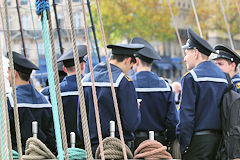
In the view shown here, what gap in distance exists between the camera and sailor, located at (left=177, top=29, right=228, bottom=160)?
12.7ft

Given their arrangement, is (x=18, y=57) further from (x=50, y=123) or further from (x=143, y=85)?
(x=143, y=85)

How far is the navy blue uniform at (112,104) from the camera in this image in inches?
151

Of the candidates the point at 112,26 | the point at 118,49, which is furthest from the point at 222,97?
the point at 112,26

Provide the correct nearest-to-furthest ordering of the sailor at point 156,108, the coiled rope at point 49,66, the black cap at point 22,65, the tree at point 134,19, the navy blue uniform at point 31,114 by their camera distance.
Result: the coiled rope at point 49,66 < the navy blue uniform at point 31,114 < the black cap at point 22,65 < the sailor at point 156,108 < the tree at point 134,19

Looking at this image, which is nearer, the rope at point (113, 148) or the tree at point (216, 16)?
the rope at point (113, 148)

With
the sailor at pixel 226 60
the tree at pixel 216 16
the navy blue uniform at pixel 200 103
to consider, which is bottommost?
the navy blue uniform at pixel 200 103

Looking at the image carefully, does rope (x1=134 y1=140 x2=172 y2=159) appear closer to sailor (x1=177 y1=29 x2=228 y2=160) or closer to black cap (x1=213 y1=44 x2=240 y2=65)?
sailor (x1=177 y1=29 x2=228 y2=160)

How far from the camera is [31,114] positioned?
13.4 feet

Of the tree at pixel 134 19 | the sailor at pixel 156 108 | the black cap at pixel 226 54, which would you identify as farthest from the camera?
the tree at pixel 134 19

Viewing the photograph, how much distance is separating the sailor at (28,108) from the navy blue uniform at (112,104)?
0.45m

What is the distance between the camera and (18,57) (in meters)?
4.31

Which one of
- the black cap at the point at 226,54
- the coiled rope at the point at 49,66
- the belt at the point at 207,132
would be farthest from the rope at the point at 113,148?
the black cap at the point at 226,54

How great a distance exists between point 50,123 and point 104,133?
60 cm

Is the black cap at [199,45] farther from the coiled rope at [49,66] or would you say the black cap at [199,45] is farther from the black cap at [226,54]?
the coiled rope at [49,66]
